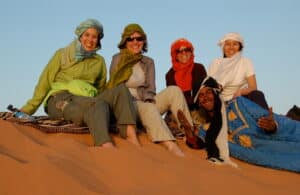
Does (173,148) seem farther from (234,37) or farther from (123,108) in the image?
(234,37)

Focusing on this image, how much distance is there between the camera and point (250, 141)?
5.44 meters

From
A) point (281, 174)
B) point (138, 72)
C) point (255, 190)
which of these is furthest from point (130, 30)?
point (255, 190)

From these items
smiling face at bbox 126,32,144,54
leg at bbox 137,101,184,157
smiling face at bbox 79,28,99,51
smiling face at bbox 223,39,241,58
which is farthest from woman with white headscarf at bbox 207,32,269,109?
smiling face at bbox 79,28,99,51

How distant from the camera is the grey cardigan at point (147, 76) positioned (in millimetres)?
6188

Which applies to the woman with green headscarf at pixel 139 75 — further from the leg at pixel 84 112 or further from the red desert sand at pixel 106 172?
the red desert sand at pixel 106 172

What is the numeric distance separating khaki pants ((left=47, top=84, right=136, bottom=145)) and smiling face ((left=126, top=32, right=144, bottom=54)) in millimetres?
1292

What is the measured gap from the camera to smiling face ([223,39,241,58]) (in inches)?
257

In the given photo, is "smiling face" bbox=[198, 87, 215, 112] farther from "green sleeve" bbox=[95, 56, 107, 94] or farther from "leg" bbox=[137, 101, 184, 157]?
"green sleeve" bbox=[95, 56, 107, 94]

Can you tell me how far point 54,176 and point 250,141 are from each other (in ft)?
9.68

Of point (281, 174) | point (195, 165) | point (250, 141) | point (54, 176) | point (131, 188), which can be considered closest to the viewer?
point (54, 176)

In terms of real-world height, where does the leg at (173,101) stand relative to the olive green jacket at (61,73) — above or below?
below

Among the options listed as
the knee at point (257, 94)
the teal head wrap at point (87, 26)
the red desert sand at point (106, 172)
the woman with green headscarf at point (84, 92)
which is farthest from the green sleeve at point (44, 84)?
the knee at point (257, 94)

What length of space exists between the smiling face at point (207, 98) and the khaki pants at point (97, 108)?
879 mm

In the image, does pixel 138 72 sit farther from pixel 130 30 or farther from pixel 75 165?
pixel 75 165
